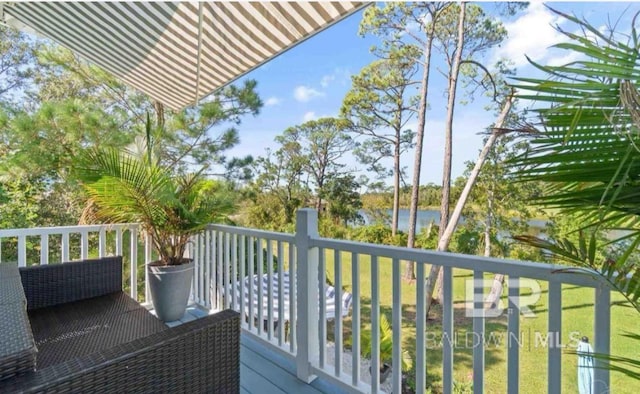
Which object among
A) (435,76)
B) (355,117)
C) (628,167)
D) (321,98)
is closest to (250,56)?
(628,167)

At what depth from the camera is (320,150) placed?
16.8m

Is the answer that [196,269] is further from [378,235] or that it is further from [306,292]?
[378,235]

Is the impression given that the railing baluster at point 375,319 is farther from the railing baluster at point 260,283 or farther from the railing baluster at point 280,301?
the railing baluster at point 260,283

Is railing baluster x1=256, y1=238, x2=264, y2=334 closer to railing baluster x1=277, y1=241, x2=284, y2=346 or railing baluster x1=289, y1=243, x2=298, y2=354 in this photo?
railing baluster x1=277, y1=241, x2=284, y2=346

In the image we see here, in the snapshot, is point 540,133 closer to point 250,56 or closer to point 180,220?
point 250,56

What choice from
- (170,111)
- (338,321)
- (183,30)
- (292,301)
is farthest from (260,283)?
(170,111)

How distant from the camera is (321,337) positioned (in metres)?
2.15

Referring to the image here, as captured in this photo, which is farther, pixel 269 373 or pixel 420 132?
pixel 420 132

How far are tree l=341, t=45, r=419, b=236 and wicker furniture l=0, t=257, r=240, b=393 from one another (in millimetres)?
12539

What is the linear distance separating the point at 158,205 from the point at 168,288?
79 centimetres

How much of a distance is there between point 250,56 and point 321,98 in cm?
1603

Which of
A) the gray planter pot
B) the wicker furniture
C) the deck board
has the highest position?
the wicker furniture

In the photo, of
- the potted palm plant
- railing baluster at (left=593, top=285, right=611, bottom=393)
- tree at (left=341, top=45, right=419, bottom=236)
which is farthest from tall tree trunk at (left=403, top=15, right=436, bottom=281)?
railing baluster at (left=593, top=285, right=611, bottom=393)

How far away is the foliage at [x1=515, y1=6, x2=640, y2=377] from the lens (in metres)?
0.71
